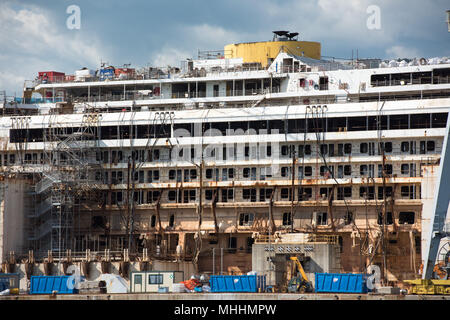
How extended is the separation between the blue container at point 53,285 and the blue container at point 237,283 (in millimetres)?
9716

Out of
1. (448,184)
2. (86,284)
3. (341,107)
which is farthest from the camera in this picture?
(341,107)

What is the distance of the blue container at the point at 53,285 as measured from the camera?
73.4 meters

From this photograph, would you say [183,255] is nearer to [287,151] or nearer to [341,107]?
[287,151]

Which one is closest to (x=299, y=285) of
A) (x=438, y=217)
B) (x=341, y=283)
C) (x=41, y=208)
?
(x=341, y=283)

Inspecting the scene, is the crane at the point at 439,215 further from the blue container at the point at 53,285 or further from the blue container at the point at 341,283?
the blue container at the point at 53,285

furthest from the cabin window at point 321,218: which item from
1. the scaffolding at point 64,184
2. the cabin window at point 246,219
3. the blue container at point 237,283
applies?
the scaffolding at point 64,184

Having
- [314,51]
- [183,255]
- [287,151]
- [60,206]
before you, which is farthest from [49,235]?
[314,51]

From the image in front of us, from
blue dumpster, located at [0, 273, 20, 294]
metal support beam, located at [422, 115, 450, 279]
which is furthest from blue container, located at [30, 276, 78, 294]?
metal support beam, located at [422, 115, 450, 279]

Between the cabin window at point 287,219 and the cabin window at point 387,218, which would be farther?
the cabin window at point 287,219

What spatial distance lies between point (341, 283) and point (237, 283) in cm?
690

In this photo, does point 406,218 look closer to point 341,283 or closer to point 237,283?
point 341,283

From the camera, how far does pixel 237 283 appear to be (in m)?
70.4

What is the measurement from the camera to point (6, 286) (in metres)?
75.8
